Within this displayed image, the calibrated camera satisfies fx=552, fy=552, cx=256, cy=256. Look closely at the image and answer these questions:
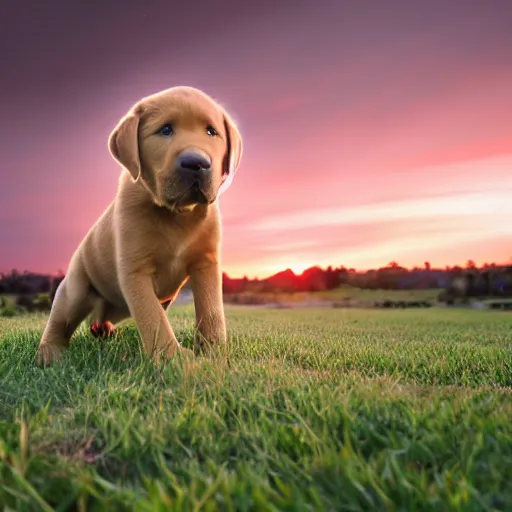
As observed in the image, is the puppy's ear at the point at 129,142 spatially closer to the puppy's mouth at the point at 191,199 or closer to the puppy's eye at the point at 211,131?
the puppy's mouth at the point at 191,199

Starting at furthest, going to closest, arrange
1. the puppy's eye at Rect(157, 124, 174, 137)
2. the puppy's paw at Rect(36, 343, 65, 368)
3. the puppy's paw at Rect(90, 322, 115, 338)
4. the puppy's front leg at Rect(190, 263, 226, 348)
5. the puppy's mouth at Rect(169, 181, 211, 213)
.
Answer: the puppy's paw at Rect(90, 322, 115, 338) < the puppy's paw at Rect(36, 343, 65, 368) < the puppy's front leg at Rect(190, 263, 226, 348) < the puppy's eye at Rect(157, 124, 174, 137) < the puppy's mouth at Rect(169, 181, 211, 213)

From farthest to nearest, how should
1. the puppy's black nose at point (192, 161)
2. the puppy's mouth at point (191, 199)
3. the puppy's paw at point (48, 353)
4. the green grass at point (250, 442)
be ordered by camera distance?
the puppy's paw at point (48, 353) < the puppy's mouth at point (191, 199) < the puppy's black nose at point (192, 161) < the green grass at point (250, 442)

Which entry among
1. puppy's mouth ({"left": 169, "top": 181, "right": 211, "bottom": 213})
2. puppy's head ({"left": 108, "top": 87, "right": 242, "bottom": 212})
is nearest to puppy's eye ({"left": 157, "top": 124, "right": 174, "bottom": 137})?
puppy's head ({"left": 108, "top": 87, "right": 242, "bottom": 212})

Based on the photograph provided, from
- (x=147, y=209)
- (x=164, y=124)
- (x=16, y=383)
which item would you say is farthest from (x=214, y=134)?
(x=16, y=383)

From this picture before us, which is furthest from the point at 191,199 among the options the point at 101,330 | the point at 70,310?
the point at 101,330

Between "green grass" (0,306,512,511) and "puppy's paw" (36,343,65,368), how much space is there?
1021 millimetres

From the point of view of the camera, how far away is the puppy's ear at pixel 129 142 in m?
4.23

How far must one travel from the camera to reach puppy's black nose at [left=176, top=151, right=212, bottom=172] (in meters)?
3.89

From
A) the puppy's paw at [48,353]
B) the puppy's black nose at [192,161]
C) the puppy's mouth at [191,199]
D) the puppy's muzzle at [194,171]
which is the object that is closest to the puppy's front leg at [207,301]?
the puppy's mouth at [191,199]

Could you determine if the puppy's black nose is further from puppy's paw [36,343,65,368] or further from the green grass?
puppy's paw [36,343,65,368]

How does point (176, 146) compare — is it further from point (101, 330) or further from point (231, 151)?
point (101, 330)

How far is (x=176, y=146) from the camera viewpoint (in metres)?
4.01

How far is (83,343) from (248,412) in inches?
132

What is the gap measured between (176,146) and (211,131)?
412 mm
